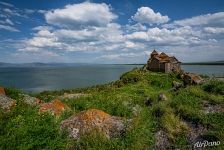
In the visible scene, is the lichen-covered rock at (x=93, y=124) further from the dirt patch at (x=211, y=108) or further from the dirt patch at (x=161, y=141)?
the dirt patch at (x=211, y=108)


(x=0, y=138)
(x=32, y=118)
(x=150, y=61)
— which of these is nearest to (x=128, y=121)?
(x=32, y=118)

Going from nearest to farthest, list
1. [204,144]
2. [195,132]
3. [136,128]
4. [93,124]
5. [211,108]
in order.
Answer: [204,144]
[136,128]
[195,132]
[93,124]
[211,108]

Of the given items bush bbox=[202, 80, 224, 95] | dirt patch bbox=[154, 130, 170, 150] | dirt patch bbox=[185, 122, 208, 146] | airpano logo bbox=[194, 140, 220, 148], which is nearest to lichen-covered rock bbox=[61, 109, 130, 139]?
dirt patch bbox=[154, 130, 170, 150]

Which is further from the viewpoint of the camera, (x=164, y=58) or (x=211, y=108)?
(x=164, y=58)

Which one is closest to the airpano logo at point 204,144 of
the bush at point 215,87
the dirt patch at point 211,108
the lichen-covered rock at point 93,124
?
the dirt patch at point 211,108

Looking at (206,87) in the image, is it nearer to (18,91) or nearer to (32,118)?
(32,118)

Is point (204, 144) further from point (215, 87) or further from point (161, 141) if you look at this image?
point (215, 87)

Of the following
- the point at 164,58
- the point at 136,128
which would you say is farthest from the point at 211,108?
the point at 164,58

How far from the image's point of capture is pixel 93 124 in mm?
→ 12625

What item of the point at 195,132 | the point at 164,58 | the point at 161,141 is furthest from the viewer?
the point at 164,58

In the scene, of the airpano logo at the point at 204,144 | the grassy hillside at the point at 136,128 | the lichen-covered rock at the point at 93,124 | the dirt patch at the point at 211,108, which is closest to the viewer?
the grassy hillside at the point at 136,128

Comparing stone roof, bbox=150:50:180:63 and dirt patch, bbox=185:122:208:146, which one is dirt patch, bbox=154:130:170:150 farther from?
stone roof, bbox=150:50:180:63

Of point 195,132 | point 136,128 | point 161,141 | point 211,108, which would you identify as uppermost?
point 211,108

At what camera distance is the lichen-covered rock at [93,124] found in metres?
12.2
